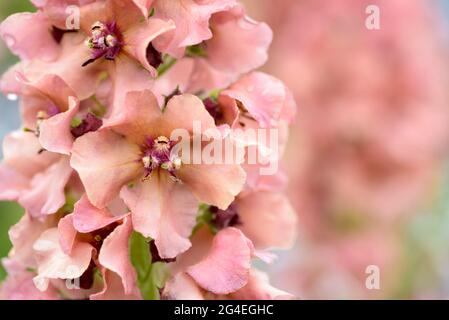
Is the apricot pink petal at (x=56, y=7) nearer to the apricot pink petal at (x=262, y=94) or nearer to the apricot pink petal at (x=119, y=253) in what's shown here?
the apricot pink petal at (x=262, y=94)

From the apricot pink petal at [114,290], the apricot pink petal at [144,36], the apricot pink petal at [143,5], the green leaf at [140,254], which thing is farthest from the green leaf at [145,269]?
the apricot pink petal at [143,5]

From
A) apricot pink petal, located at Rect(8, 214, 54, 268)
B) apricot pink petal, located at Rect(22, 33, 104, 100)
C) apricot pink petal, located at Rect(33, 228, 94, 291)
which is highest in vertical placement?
apricot pink petal, located at Rect(22, 33, 104, 100)

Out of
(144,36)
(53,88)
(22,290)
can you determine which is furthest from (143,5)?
(22,290)

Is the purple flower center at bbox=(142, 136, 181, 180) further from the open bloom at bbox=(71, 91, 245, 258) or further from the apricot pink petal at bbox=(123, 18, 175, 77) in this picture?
the apricot pink petal at bbox=(123, 18, 175, 77)

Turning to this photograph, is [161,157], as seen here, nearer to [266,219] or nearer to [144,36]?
[144,36]

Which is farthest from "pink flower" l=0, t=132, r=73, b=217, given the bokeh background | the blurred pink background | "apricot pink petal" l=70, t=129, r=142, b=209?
the blurred pink background
